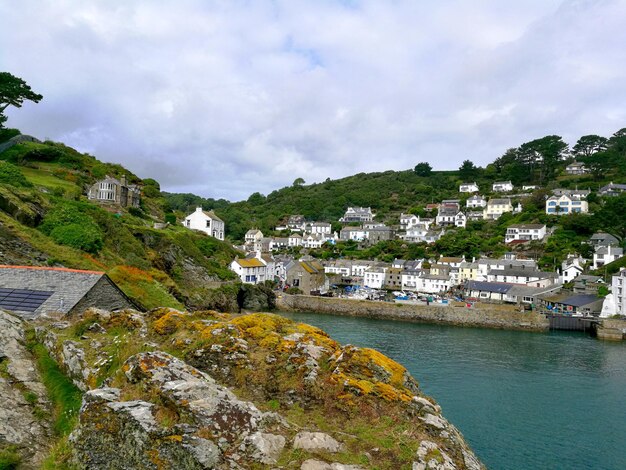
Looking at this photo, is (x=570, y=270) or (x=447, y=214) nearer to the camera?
(x=570, y=270)

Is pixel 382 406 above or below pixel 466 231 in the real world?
below

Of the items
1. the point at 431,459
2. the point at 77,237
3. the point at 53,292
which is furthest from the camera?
the point at 77,237

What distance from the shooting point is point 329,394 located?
7.36 metres

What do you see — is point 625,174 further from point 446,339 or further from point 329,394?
point 329,394

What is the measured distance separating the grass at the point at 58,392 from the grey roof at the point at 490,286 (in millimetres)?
63485

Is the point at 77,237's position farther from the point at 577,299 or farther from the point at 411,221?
the point at 411,221

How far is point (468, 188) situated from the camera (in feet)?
398

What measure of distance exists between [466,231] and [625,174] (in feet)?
154

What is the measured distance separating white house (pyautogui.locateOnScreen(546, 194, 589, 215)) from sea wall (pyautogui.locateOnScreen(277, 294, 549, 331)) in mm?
46770

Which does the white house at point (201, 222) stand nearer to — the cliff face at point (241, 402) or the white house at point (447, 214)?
the white house at point (447, 214)

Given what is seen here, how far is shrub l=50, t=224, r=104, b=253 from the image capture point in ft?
87.2

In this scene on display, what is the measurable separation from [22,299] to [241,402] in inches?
381

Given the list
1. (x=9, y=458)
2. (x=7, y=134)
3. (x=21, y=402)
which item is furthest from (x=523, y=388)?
(x=7, y=134)

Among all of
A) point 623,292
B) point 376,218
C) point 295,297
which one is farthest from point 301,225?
point 623,292
